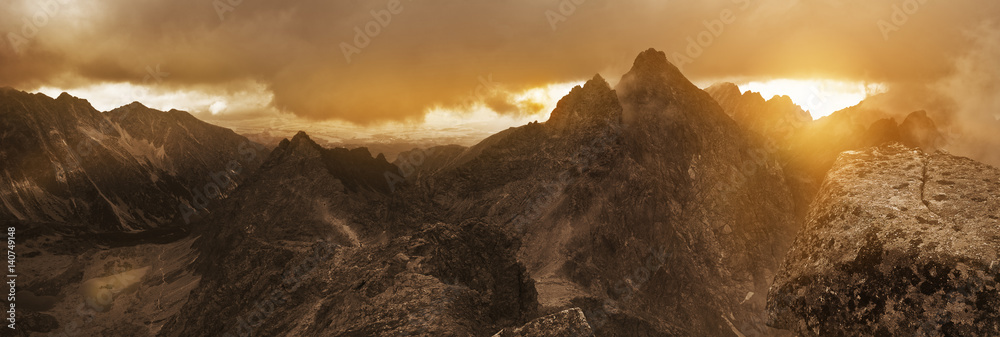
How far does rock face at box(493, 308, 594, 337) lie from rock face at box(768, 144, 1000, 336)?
→ 250 inches

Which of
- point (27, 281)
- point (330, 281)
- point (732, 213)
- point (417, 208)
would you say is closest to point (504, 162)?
point (417, 208)

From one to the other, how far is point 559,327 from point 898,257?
934 cm

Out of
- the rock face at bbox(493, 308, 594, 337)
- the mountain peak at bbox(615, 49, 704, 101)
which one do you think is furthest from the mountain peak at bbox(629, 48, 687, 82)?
the rock face at bbox(493, 308, 594, 337)

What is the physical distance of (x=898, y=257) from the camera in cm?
952

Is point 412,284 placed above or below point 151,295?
above

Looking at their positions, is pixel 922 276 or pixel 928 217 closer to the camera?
pixel 922 276

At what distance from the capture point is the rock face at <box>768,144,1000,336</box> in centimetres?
883

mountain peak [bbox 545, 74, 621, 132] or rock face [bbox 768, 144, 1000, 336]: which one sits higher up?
mountain peak [bbox 545, 74, 621, 132]

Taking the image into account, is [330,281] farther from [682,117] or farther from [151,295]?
[151,295]

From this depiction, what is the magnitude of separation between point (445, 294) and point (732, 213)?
4261 inches

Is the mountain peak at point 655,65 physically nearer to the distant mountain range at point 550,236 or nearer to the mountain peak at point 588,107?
the distant mountain range at point 550,236

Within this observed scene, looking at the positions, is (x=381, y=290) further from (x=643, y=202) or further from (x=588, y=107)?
(x=588, y=107)

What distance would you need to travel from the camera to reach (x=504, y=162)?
145250mm

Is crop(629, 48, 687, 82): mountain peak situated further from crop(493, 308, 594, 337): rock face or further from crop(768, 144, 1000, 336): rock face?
crop(768, 144, 1000, 336): rock face
